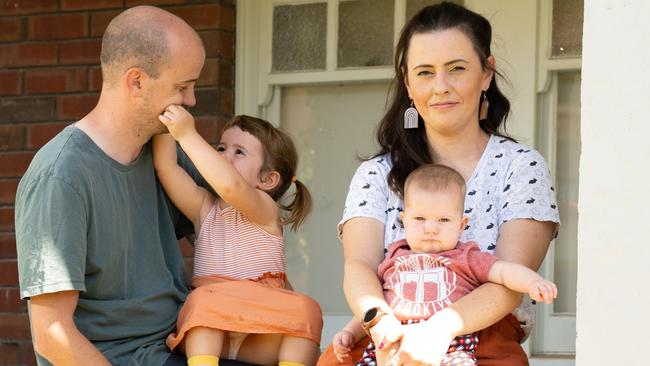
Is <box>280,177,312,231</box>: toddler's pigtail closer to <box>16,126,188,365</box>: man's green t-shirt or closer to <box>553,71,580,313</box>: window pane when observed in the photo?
<box>16,126,188,365</box>: man's green t-shirt

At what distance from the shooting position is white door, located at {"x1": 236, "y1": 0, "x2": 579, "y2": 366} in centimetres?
459

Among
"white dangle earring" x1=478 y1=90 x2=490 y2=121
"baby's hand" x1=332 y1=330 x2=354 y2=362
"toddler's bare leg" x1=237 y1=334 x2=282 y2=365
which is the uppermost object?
"white dangle earring" x1=478 y1=90 x2=490 y2=121

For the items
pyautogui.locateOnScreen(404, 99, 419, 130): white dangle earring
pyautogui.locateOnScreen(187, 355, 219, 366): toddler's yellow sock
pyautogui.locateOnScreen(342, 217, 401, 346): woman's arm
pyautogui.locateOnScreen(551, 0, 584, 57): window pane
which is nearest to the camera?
pyautogui.locateOnScreen(342, 217, 401, 346): woman's arm

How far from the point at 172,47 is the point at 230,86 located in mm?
1372

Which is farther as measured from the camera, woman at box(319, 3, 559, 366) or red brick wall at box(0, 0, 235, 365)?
Answer: red brick wall at box(0, 0, 235, 365)

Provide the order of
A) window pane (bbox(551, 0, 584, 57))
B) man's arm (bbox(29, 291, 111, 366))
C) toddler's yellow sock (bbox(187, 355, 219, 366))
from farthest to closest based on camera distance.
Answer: window pane (bbox(551, 0, 584, 57))
toddler's yellow sock (bbox(187, 355, 219, 366))
man's arm (bbox(29, 291, 111, 366))

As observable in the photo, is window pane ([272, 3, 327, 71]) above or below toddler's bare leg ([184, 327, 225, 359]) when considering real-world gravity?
above

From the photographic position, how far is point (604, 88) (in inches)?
93.0

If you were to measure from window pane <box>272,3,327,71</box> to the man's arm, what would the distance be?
74.7 inches

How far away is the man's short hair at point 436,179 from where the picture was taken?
2.88 metres

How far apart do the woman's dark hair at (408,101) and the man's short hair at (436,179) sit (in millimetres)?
200

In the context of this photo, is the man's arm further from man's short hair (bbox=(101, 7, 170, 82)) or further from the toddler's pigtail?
the toddler's pigtail

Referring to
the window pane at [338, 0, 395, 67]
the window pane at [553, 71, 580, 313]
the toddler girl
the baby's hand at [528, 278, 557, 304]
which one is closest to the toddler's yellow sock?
the toddler girl

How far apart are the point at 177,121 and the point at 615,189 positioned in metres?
1.36
